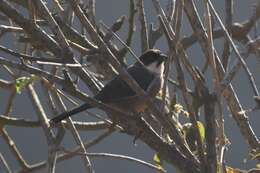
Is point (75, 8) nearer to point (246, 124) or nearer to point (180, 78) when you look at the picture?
point (180, 78)

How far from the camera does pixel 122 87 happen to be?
410 centimetres

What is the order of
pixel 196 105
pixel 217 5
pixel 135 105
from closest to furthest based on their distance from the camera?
1. pixel 196 105
2. pixel 135 105
3. pixel 217 5

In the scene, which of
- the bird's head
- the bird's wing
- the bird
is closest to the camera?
the bird

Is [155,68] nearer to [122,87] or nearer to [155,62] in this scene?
[155,62]

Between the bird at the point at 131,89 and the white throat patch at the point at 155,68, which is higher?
the bird at the point at 131,89

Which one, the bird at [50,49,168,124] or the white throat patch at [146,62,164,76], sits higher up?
the bird at [50,49,168,124]

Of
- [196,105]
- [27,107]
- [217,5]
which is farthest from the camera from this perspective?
[27,107]

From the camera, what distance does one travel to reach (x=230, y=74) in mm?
1969

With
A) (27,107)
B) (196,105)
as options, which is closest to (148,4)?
(27,107)

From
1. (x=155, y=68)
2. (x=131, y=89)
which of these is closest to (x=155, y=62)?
(x=155, y=68)

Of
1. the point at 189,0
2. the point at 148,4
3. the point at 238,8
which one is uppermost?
the point at 189,0

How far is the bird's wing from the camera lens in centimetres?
390

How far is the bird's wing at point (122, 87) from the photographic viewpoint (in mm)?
3899

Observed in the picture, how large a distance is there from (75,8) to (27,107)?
634cm
